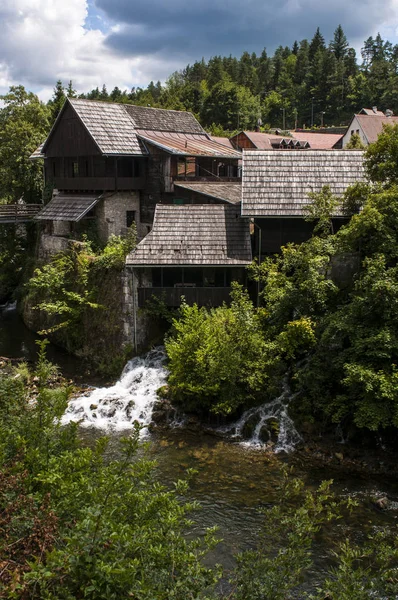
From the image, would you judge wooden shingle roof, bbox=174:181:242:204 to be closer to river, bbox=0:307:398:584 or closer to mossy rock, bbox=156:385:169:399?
river, bbox=0:307:398:584

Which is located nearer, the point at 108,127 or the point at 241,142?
the point at 108,127

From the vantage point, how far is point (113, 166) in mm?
33688

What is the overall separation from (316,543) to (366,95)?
330 feet

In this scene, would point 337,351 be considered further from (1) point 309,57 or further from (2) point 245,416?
(1) point 309,57

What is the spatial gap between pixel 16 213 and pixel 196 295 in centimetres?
1747

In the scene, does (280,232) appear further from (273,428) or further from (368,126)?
(368,126)

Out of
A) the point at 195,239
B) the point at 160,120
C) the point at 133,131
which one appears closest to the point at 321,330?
the point at 195,239

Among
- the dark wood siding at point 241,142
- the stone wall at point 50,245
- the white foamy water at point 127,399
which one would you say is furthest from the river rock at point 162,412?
the dark wood siding at point 241,142

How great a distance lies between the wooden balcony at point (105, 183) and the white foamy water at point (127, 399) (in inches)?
491

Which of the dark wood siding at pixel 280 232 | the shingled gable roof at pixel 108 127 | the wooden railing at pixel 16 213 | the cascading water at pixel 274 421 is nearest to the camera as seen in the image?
the cascading water at pixel 274 421

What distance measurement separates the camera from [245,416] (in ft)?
71.2

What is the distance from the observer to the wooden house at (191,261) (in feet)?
82.3

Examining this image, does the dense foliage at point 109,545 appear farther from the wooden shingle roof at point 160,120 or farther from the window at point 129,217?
the wooden shingle roof at point 160,120

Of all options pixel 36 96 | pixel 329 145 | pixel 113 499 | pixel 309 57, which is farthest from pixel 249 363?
pixel 309 57
